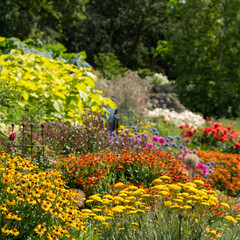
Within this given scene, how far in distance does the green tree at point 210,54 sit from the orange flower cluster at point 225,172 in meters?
6.46

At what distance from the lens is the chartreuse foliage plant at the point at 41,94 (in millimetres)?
5602

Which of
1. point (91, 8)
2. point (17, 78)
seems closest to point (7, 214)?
Answer: point (17, 78)

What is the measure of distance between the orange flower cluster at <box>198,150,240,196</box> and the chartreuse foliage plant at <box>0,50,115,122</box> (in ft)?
7.44

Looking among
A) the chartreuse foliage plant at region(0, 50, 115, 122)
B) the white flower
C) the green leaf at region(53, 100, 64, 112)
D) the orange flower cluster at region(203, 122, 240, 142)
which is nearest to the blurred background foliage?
the white flower

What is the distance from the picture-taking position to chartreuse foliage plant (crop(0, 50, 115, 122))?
560cm

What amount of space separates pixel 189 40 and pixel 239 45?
5.81 ft

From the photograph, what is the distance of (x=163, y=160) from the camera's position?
4906mm

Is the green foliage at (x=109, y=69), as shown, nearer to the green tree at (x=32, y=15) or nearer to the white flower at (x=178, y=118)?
the green tree at (x=32, y=15)

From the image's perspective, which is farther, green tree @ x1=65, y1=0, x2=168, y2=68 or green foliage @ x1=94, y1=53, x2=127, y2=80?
green tree @ x1=65, y1=0, x2=168, y2=68

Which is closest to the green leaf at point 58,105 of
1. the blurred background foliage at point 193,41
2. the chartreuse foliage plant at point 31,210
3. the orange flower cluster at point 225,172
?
the orange flower cluster at point 225,172

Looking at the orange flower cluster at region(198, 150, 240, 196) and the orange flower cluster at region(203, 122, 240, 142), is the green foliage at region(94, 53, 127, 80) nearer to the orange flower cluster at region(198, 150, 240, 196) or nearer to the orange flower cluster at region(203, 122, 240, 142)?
the orange flower cluster at region(203, 122, 240, 142)

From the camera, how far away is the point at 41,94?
5.78 metres

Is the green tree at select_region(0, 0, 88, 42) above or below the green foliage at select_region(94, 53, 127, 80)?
above

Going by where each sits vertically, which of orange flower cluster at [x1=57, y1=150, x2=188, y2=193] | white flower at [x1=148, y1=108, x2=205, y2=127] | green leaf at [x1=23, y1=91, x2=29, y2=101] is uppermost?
green leaf at [x1=23, y1=91, x2=29, y2=101]
